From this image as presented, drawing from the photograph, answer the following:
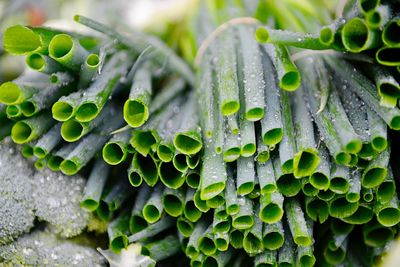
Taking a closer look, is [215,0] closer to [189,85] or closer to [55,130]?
[189,85]

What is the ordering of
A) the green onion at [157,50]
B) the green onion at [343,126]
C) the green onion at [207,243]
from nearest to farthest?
the green onion at [343,126] → the green onion at [207,243] → the green onion at [157,50]

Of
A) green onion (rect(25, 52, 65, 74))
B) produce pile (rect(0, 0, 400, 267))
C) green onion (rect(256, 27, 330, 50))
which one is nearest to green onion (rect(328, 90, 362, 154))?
produce pile (rect(0, 0, 400, 267))

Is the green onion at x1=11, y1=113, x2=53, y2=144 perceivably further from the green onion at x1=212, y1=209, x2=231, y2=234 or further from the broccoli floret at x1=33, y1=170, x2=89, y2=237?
the green onion at x1=212, y1=209, x2=231, y2=234

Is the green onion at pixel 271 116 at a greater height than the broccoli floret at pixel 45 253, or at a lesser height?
greater

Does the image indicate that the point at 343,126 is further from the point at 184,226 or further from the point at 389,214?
the point at 184,226

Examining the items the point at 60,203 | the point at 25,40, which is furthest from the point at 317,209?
the point at 25,40

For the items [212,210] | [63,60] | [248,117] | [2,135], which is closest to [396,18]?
[248,117]

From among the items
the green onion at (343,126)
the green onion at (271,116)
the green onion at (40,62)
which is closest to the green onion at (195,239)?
the green onion at (271,116)

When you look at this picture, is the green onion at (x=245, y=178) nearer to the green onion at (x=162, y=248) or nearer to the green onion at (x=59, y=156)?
the green onion at (x=162, y=248)
